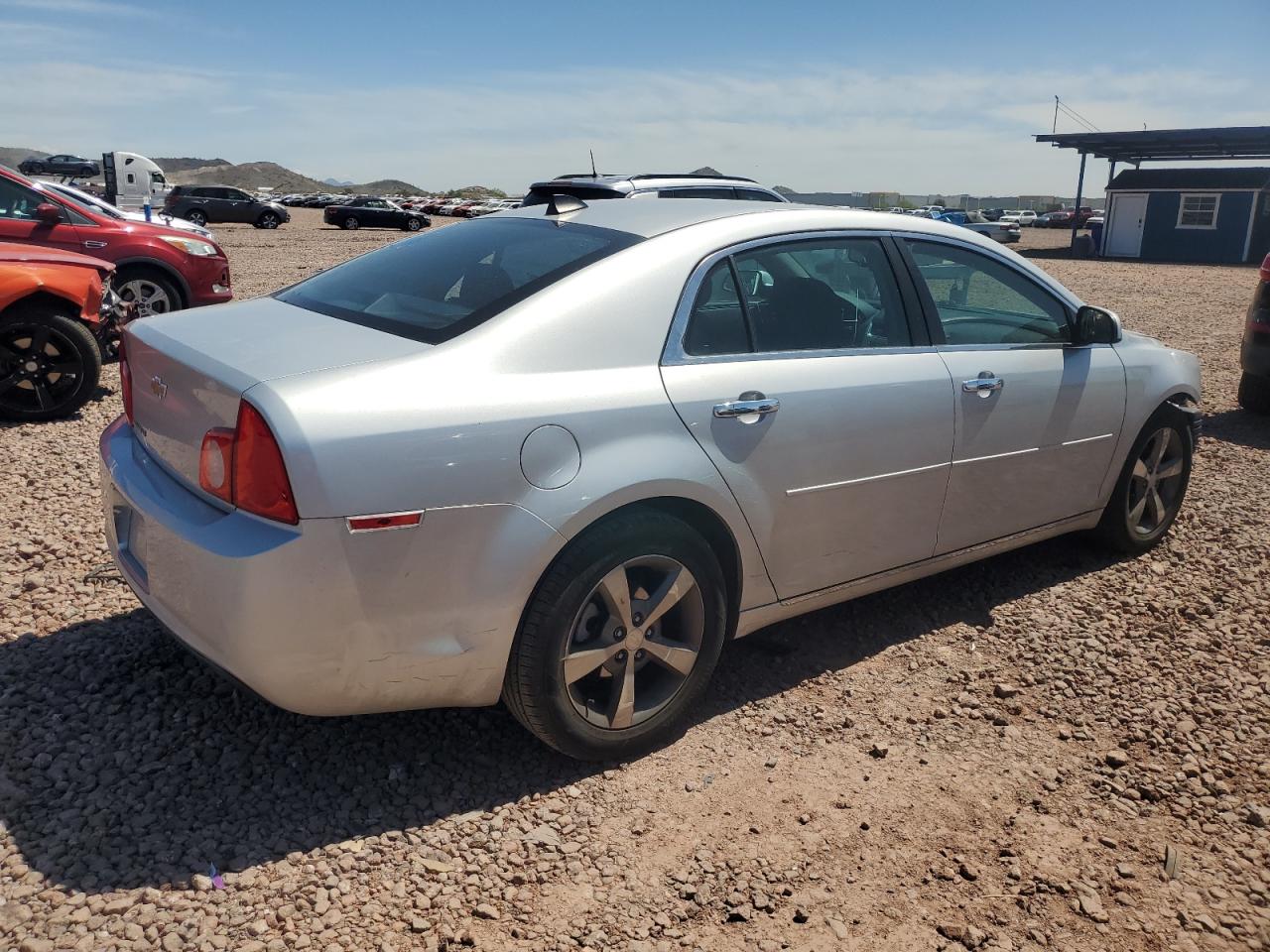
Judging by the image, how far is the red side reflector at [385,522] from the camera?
2506mm

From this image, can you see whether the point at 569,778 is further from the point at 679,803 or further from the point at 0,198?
the point at 0,198

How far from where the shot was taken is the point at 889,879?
8.95 feet

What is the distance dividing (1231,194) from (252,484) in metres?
41.6

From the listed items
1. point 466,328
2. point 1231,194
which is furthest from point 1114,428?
point 1231,194

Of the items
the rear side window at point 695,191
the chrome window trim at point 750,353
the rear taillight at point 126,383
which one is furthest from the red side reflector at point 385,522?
the rear side window at point 695,191

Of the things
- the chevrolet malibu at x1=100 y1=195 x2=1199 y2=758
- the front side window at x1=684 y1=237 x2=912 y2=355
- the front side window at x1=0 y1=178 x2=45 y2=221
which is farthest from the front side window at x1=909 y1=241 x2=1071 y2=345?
the front side window at x1=0 y1=178 x2=45 y2=221

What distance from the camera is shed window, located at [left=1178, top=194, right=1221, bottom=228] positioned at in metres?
37.0

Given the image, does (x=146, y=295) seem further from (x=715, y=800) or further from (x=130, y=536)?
(x=715, y=800)

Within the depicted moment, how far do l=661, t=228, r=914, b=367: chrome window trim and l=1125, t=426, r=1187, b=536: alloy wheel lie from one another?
5.74 ft

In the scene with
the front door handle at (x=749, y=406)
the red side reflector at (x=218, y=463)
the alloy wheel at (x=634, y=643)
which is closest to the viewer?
the red side reflector at (x=218, y=463)

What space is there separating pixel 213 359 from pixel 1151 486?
427 centimetres

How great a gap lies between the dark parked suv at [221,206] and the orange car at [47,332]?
119 feet

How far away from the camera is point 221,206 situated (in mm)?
40812

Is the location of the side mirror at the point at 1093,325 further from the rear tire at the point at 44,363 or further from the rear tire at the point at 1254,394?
the rear tire at the point at 44,363
